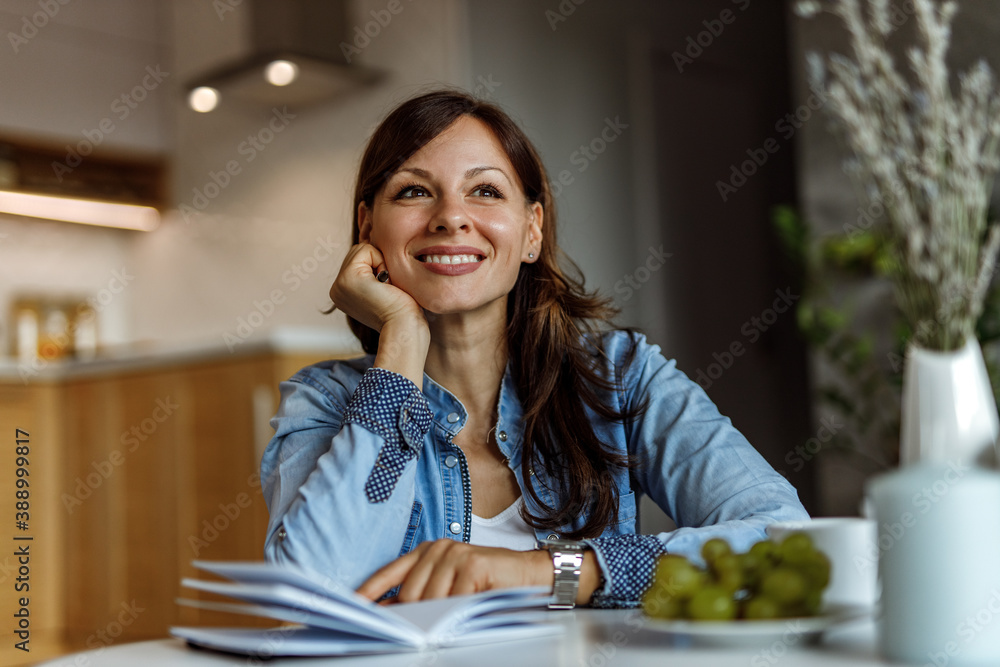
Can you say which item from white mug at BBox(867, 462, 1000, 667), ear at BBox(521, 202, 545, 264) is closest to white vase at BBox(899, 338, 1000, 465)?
white mug at BBox(867, 462, 1000, 667)

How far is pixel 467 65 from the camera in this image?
3658mm

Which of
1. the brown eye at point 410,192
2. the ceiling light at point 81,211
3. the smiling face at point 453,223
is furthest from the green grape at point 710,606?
the ceiling light at point 81,211

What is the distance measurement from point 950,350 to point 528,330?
1.05 metres

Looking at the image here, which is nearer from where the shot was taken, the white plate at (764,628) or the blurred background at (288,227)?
the white plate at (764,628)

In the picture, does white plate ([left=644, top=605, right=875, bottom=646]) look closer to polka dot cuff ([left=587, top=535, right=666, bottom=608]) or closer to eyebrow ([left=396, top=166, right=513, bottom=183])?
polka dot cuff ([left=587, top=535, right=666, bottom=608])

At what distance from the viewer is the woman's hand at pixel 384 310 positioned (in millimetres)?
1308

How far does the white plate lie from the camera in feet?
1.99

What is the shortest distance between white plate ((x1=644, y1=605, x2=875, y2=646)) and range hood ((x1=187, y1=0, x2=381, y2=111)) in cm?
354

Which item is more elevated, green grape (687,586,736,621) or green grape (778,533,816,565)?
green grape (778,533,816,565)

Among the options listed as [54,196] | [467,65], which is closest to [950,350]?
[467,65]

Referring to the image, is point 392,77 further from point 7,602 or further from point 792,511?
point 792,511

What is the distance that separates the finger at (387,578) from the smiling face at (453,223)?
58 centimetres

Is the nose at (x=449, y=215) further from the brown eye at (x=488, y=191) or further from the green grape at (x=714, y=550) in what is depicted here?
the green grape at (x=714, y=550)

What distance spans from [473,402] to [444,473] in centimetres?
17
